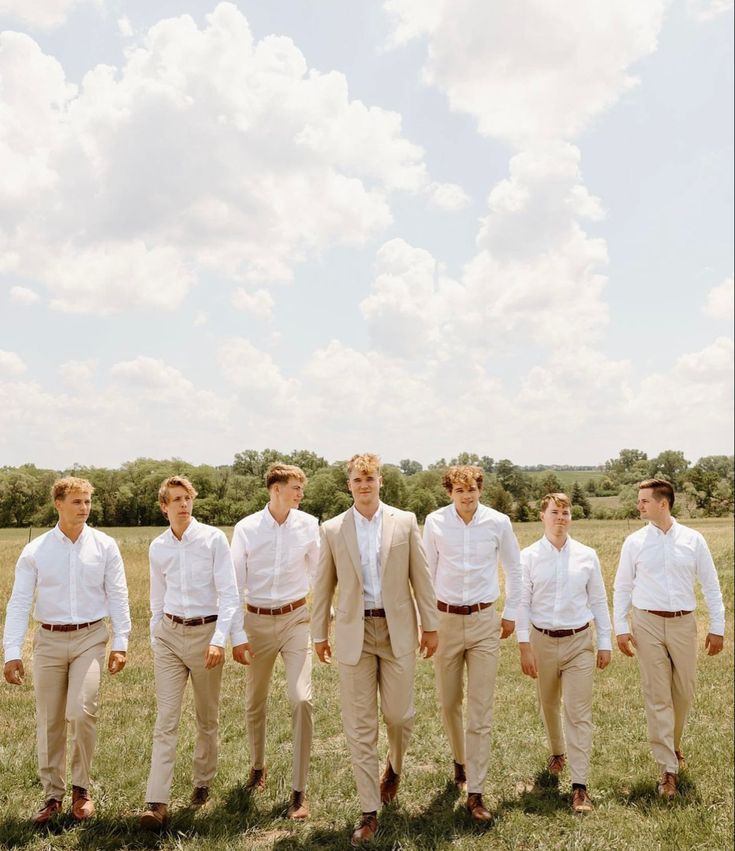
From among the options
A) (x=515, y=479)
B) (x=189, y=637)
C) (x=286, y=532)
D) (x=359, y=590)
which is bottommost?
(x=189, y=637)

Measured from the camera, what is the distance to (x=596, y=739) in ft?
24.1

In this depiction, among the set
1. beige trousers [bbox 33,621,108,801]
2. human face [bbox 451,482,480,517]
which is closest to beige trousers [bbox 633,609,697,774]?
human face [bbox 451,482,480,517]

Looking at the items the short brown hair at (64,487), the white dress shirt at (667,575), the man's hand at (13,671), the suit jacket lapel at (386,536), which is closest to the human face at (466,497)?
the suit jacket lapel at (386,536)

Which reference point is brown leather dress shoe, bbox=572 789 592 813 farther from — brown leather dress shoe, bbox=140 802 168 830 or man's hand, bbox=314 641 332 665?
brown leather dress shoe, bbox=140 802 168 830

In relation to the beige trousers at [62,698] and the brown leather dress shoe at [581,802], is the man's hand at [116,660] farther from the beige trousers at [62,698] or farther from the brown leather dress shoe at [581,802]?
the brown leather dress shoe at [581,802]

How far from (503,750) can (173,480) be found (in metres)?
4.32

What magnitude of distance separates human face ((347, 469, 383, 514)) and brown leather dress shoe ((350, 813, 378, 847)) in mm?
2276

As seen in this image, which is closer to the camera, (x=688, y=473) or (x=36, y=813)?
(x=36, y=813)

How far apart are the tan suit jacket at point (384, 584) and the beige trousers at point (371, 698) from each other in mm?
97

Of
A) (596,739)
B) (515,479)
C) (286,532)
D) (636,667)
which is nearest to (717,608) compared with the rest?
(596,739)

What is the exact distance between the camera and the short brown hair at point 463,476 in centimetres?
581

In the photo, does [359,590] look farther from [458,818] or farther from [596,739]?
[596,739]

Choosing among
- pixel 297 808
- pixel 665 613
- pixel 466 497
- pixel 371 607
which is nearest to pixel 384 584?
pixel 371 607

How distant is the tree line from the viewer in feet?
31.1
